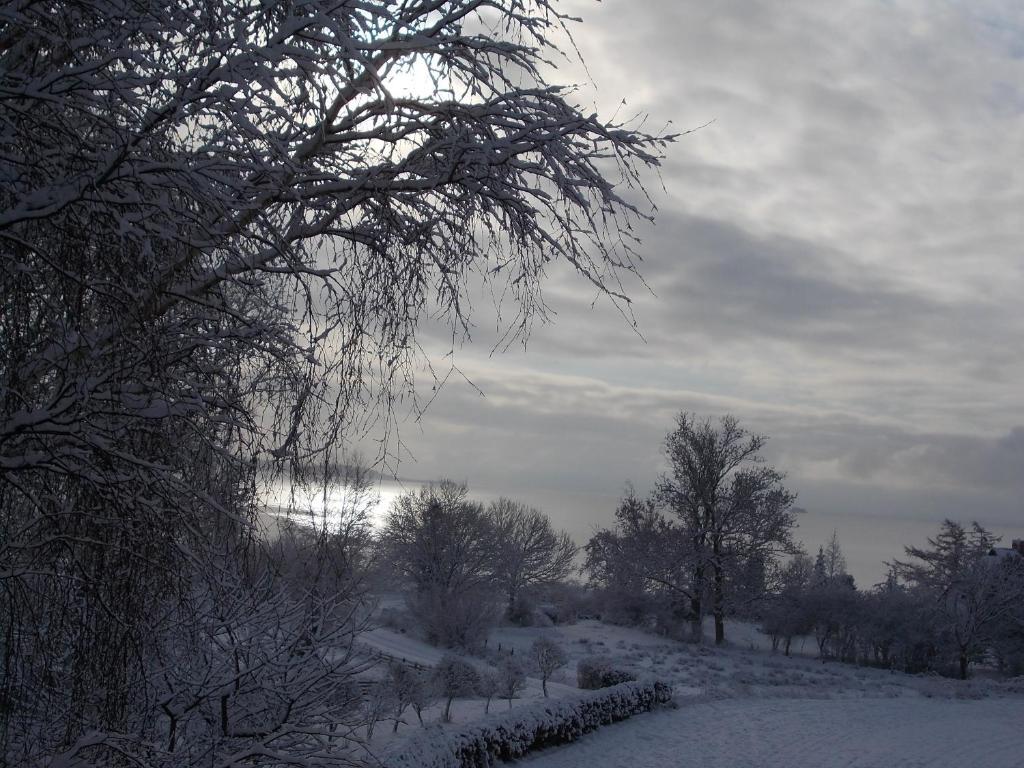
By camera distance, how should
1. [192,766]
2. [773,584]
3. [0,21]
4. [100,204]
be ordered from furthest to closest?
[773,584] → [192,766] → [0,21] → [100,204]

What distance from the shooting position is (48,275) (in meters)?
2.69

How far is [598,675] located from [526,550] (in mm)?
24672

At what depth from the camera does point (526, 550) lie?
49.9m

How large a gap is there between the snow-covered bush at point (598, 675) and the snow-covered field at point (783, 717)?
71 cm

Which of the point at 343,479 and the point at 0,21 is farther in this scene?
the point at 343,479

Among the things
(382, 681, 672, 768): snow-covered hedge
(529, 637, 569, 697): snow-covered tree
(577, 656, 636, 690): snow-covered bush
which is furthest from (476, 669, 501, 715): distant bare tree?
(382, 681, 672, 768): snow-covered hedge

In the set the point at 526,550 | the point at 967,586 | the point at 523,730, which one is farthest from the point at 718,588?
the point at 523,730

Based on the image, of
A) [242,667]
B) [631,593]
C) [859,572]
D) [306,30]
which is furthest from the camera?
[859,572]

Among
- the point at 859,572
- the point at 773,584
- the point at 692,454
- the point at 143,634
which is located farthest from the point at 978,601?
the point at 859,572

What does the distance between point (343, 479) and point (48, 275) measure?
4.17 feet

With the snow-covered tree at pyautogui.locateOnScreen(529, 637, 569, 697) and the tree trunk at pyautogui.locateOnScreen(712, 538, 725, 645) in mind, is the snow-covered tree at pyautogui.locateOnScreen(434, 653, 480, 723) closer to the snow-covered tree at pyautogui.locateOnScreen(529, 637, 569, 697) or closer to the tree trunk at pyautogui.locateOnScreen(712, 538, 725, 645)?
the snow-covered tree at pyautogui.locateOnScreen(529, 637, 569, 697)

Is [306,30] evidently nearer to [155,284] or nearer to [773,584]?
[155,284]

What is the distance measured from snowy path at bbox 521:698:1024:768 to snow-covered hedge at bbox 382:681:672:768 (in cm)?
35

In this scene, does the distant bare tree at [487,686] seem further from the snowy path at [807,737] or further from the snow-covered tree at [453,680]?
the snowy path at [807,737]
